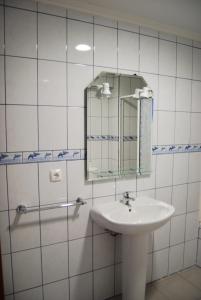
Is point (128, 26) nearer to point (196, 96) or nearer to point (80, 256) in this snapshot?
point (196, 96)

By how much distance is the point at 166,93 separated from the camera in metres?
1.93

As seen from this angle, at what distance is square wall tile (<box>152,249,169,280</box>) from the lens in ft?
6.68

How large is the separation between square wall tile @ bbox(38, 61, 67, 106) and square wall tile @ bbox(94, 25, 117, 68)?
0.30 meters

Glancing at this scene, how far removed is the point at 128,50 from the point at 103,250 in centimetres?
167

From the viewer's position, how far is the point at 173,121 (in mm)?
1996

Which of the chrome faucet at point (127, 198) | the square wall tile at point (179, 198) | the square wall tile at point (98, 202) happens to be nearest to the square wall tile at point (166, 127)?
the square wall tile at point (179, 198)

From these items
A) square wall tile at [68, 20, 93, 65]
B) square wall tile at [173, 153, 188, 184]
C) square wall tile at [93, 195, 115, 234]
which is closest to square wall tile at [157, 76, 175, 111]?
square wall tile at [173, 153, 188, 184]

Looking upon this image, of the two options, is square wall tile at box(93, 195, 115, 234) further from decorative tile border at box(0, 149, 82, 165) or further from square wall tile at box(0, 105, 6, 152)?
square wall tile at box(0, 105, 6, 152)

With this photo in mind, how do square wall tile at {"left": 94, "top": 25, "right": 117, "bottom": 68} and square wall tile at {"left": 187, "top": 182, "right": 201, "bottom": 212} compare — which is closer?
square wall tile at {"left": 94, "top": 25, "right": 117, "bottom": 68}

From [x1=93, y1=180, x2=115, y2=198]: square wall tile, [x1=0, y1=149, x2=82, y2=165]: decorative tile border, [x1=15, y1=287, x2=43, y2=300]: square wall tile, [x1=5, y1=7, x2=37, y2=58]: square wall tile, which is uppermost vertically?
[x1=5, y1=7, x2=37, y2=58]: square wall tile

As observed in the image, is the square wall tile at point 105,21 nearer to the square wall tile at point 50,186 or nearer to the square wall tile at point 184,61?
the square wall tile at point 184,61

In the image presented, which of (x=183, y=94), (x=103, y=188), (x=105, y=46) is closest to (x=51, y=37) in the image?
(x=105, y=46)

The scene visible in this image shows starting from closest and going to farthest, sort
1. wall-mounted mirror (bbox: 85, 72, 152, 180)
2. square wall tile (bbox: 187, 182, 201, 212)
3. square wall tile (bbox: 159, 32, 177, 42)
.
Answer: wall-mounted mirror (bbox: 85, 72, 152, 180), square wall tile (bbox: 159, 32, 177, 42), square wall tile (bbox: 187, 182, 201, 212)

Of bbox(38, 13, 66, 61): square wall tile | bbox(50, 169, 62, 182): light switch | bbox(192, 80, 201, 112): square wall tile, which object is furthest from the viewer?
bbox(192, 80, 201, 112): square wall tile
